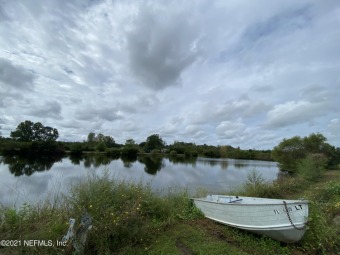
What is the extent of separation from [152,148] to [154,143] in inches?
105

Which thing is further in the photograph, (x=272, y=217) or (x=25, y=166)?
(x=25, y=166)

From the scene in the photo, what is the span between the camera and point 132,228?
500 centimetres

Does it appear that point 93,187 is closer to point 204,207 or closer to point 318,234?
point 204,207

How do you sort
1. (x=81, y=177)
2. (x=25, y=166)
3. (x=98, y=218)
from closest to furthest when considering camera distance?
(x=98, y=218) → (x=81, y=177) → (x=25, y=166)

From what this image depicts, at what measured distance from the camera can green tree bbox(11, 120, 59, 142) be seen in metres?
72.8

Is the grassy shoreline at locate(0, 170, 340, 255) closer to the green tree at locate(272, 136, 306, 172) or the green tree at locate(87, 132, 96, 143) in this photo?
the green tree at locate(272, 136, 306, 172)

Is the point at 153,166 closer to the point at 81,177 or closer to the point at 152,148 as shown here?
the point at 81,177

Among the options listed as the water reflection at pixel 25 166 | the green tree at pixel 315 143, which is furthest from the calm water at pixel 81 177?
the green tree at pixel 315 143

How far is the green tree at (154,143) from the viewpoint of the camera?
9732 centimetres

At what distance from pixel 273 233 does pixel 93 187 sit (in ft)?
15.2

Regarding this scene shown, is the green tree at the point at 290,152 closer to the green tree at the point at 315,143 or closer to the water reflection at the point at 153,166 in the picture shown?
the green tree at the point at 315,143

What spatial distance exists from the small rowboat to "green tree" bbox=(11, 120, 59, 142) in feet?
257

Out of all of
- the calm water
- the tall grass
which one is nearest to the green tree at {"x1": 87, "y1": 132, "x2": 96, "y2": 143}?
the calm water

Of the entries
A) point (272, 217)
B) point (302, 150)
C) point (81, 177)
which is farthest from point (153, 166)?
point (272, 217)
